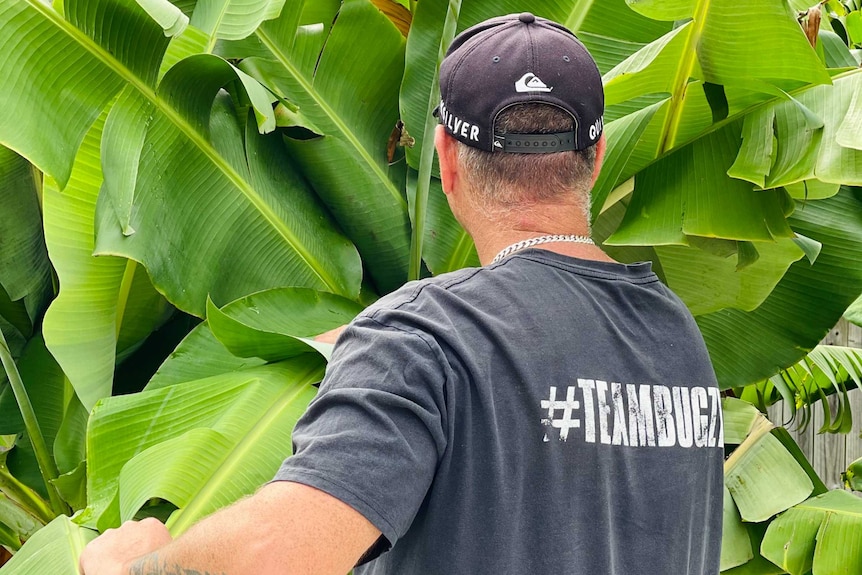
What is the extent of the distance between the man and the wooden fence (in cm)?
248

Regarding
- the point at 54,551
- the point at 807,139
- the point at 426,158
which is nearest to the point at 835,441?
the point at 807,139

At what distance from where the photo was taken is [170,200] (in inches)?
58.9

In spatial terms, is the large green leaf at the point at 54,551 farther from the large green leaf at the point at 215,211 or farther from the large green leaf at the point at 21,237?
the large green leaf at the point at 21,237

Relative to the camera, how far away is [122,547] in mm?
880

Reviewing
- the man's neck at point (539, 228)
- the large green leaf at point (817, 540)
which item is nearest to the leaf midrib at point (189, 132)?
the man's neck at point (539, 228)

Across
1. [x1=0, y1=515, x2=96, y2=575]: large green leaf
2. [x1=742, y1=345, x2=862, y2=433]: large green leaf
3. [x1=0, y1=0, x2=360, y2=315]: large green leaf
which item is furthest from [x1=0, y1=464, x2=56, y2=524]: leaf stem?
[x1=742, y1=345, x2=862, y2=433]: large green leaf

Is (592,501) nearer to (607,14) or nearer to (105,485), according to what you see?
(105,485)

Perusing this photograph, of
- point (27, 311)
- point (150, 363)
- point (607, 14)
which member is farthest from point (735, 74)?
point (27, 311)

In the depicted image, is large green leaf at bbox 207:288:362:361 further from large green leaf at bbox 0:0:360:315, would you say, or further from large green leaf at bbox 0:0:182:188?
large green leaf at bbox 0:0:182:188

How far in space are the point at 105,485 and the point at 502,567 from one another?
2.31 ft

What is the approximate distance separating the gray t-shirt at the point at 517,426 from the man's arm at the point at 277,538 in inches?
0.6

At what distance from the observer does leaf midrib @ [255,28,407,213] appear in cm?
172

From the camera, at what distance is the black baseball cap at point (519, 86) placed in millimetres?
989

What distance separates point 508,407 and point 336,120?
104 cm
